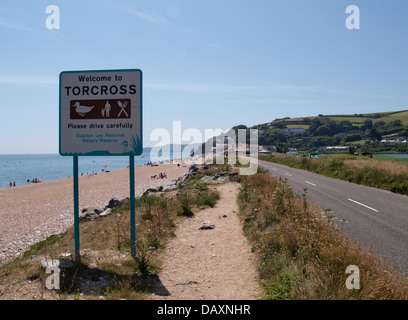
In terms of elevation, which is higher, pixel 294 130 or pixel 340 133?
pixel 294 130

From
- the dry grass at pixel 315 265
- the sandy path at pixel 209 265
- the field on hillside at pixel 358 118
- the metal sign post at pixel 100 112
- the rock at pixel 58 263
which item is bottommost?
the sandy path at pixel 209 265

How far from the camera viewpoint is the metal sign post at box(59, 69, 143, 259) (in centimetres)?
625

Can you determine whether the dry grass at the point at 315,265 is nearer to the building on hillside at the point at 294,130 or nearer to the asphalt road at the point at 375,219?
the asphalt road at the point at 375,219

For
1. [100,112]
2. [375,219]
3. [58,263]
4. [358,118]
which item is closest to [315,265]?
[58,263]

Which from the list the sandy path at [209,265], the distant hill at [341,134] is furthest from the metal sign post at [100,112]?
the distant hill at [341,134]

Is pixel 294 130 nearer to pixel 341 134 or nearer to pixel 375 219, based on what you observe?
pixel 341 134

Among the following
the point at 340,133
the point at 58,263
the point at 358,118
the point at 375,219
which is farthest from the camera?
the point at 358,118

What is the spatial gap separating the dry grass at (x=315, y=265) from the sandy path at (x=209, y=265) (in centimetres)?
38

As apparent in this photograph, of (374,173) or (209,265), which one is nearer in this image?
(209,265)

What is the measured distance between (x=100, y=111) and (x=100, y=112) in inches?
0.9

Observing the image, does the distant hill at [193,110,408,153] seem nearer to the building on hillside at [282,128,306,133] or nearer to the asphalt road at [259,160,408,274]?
the building on hillside at [282,128,306,133]

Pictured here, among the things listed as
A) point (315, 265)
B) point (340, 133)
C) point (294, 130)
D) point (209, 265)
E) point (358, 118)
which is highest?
point (358, 118)

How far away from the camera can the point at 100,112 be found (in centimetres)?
631

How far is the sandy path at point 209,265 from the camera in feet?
15.6
